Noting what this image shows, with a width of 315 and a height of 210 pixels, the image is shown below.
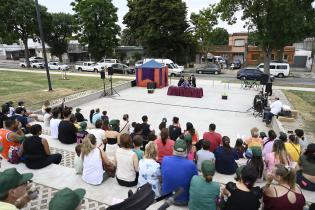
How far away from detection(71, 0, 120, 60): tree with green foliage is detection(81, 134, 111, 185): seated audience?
121ft

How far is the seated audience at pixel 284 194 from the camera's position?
12.1ft

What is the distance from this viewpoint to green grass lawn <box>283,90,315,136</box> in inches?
474

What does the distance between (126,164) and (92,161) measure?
685 millimetres

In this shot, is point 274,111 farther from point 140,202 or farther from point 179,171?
point 140,202

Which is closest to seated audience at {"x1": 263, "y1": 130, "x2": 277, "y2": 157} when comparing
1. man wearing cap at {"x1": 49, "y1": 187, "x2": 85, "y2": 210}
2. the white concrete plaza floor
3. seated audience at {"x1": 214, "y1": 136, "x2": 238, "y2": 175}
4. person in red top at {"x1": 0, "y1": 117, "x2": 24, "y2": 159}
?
seated audience at {"x1": 214, "y1": 136, "x2": 238, "y2": 175}

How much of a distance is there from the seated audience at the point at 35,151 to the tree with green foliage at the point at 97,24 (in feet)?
119

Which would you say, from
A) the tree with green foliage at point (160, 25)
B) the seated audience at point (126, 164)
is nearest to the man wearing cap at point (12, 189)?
the seated audience at point (126, 164)

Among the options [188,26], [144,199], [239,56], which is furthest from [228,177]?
[239,56]

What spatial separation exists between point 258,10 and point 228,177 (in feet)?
87.3

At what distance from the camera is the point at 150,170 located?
4.67 m

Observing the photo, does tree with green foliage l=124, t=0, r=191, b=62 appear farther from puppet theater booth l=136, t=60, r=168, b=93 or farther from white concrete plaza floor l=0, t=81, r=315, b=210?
white concrete plaza floor l=0, t=81, r=315, b=210

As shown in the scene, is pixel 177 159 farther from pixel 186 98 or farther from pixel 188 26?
pixel 188 26

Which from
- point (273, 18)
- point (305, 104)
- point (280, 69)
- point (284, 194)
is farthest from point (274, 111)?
point (280, 69)

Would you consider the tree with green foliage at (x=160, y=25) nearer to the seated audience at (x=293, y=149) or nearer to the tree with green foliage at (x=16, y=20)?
the tree with green foliage at (x=16, y=20)
